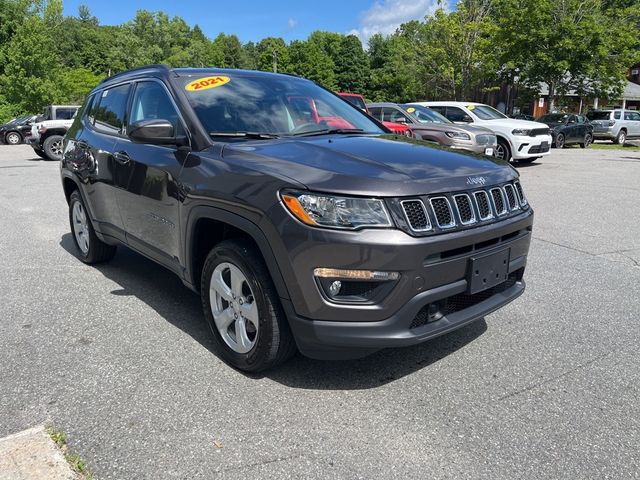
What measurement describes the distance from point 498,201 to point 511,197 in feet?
0.67

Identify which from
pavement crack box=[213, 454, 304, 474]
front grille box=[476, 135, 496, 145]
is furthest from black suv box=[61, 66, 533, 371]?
front grille box=[476, 135, 496, 145]

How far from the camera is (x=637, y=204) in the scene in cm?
887

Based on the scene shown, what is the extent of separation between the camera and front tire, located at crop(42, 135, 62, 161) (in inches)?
679

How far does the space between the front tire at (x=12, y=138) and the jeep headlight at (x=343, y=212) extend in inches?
1160

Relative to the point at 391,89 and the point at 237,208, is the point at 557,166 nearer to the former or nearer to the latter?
the point at 237,208

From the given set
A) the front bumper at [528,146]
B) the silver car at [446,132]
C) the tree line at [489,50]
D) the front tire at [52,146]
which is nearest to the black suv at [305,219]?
the silver car at [446,132]

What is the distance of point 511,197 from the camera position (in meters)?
3.21

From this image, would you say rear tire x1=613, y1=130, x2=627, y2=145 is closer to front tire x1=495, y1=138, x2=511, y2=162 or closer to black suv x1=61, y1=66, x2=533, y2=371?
front tire x1=495, y1=138, x2=511, y2=162

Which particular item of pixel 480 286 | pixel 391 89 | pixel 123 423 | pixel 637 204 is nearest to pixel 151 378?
pixel 123 423

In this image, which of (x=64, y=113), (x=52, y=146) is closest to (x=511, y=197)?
(x=52, y=146)

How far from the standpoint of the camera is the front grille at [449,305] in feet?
8.84

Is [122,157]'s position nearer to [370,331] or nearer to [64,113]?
[370,331]

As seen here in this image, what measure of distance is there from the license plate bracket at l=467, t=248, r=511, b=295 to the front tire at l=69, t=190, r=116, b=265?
361 centimetres

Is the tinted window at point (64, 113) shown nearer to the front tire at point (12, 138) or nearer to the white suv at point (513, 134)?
the front tire at point (12, 138)
